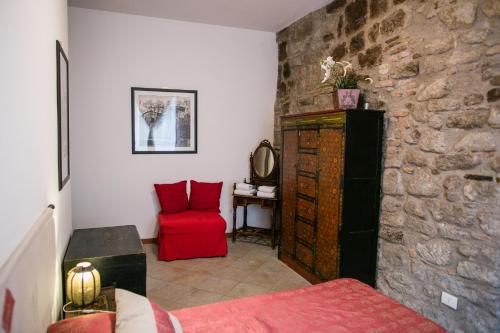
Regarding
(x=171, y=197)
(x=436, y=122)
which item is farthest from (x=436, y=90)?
(x=171, y=197)

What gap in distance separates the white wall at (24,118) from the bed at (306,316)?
23.1 inches

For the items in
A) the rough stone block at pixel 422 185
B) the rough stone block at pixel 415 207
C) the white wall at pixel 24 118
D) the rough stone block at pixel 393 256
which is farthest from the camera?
the rough stone block at pixel 393 256

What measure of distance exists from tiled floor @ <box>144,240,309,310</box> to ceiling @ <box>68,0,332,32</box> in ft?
9.74

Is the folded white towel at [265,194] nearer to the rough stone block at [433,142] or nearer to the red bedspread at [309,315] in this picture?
the rough stone block at [433,142]

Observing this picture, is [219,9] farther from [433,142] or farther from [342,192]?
[433,142]

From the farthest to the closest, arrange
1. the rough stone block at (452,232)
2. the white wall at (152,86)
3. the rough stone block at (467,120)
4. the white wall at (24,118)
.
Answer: the white wall at (152,86) → the rough stone block at (452,232) → the rough stone block at (467,120) → the white wall at (24,118)

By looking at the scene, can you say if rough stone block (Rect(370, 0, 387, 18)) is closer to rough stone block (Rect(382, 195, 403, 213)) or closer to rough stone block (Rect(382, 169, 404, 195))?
rough stone block (Rect(382, 169, 404, 195))

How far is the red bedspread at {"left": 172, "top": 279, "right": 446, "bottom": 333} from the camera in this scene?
1.71 metres

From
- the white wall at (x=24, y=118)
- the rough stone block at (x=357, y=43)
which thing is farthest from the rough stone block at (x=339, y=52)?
the white wall at (x=24, y=118)

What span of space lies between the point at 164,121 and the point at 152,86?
0.47m

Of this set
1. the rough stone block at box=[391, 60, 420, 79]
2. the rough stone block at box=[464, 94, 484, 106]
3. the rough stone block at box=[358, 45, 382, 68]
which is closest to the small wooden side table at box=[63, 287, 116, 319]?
the rough stone block at box=[464, 94, 484, 106]

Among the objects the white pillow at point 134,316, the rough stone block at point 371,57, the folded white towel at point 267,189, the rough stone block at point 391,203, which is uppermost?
the rough stone block at point 371,57

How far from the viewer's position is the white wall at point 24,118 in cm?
102

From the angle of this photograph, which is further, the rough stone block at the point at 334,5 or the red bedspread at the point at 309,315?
the rough stone block at the point at 334,5
